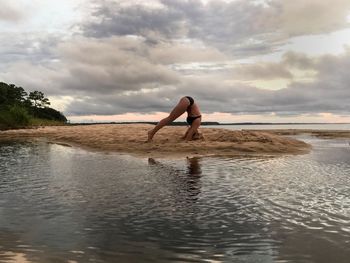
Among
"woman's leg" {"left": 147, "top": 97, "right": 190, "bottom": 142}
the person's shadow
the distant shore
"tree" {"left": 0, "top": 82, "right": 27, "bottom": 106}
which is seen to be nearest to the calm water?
the person's shadow

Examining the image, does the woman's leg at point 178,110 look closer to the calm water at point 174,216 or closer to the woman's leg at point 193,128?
the woman's leg at point 193,128

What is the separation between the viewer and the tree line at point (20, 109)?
77.1 meters

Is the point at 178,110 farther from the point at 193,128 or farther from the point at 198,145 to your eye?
the point at 198,145

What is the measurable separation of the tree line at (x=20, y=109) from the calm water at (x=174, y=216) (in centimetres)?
6543

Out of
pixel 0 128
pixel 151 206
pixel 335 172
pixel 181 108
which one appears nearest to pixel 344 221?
pixel 151 206

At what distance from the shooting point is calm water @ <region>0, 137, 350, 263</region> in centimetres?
702

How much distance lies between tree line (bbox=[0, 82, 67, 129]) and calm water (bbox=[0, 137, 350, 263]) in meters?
65.4

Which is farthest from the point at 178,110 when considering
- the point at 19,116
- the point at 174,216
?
the point at 19,116

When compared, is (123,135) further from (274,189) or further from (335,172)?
(274,189)

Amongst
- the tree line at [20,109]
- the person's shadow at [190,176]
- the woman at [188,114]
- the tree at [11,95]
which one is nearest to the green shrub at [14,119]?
the tree line at [20,109]

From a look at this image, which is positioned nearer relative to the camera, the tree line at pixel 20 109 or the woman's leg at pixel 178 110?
the woman's leg at pixel 178 110

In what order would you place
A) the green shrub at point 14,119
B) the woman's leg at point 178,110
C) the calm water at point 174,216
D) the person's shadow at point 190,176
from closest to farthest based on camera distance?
the calm water at point 174,216 → the person's shadow at point 190,176 → the woman's leg at point 178,110 → the green shrub at point 14,119

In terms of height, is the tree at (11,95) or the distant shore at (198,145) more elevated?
the tree at (11,95)

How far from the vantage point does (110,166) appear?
19.2m
